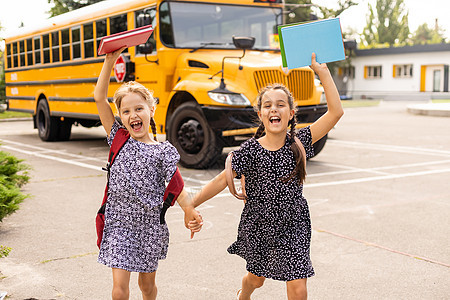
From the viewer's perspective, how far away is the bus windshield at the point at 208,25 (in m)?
9.31

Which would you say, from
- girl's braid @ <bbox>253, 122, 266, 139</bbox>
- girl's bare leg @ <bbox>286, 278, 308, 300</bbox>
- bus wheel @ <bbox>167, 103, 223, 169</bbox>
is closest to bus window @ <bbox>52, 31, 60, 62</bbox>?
bus wheel @ <bbox>167, 103, 223, 169</bbox>

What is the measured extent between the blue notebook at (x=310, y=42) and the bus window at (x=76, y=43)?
9.60 meters

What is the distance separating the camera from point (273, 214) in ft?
9.89

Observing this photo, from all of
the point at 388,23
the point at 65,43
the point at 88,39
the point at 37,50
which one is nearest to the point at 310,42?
the point at 88,39

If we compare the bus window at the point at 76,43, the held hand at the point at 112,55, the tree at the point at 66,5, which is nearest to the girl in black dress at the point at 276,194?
the held hand at the point at 112,55

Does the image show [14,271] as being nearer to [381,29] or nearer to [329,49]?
[329,49]

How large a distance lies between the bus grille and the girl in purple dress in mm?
5701

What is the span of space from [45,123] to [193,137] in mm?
5925

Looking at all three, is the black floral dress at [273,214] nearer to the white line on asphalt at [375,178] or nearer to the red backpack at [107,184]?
the red backpack at [107,184]

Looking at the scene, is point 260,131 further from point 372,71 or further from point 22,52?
point 372,71

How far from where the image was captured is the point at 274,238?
3012 millimetres

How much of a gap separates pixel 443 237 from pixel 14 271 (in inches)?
133

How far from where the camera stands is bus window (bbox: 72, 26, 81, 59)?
11867mm

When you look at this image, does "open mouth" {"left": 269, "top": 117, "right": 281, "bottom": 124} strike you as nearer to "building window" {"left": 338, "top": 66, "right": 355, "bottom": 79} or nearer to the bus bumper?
the bus bumper
